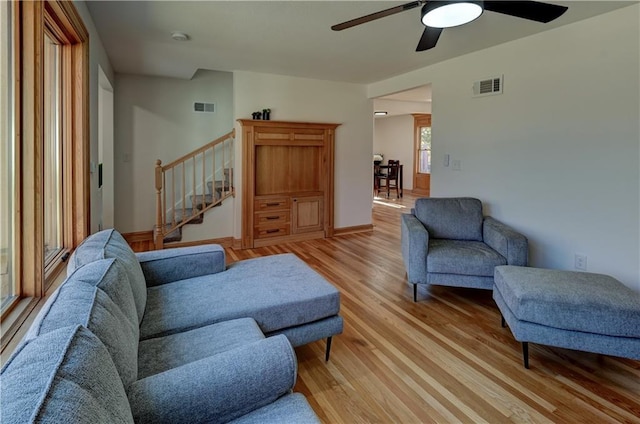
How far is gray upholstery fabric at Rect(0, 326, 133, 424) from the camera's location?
0.64 m

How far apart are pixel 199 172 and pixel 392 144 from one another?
7653 mm

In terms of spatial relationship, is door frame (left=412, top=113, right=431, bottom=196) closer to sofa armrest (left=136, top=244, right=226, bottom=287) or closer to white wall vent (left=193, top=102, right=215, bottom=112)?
white wall vent (left=193, top=102, right=215, bottom=112)

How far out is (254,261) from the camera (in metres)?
2.66

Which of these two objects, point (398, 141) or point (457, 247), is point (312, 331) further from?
point (398, 141)

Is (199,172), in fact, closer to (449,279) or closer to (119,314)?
(449,279)

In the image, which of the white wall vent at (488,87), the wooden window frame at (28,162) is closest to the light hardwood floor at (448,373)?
the wooden window frame at (28,162)

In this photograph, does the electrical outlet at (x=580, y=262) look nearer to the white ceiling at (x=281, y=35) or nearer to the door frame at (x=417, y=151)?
the white ceiling at (x=281, y=35)

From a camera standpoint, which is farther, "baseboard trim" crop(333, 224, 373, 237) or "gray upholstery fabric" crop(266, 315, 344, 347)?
"baseboard trim" crop(333, 224, 373, 237)

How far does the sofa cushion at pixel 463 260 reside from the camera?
9.46 feet

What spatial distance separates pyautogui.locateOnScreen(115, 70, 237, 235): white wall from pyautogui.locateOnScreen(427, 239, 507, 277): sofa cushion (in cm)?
306

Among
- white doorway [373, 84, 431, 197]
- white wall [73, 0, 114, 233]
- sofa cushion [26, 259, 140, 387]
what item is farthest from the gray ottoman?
white doorway [373, 84, 431, 197]

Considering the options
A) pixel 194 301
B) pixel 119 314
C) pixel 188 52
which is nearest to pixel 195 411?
pixel 119 314

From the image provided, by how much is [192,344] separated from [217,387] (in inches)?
19.7

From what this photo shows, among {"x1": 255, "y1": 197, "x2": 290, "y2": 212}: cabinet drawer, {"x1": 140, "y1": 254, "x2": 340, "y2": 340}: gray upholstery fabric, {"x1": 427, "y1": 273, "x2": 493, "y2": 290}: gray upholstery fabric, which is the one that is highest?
{"x1": 255, "y1": 197, "x2": 290, "y2": 212}: cabinet drawer
